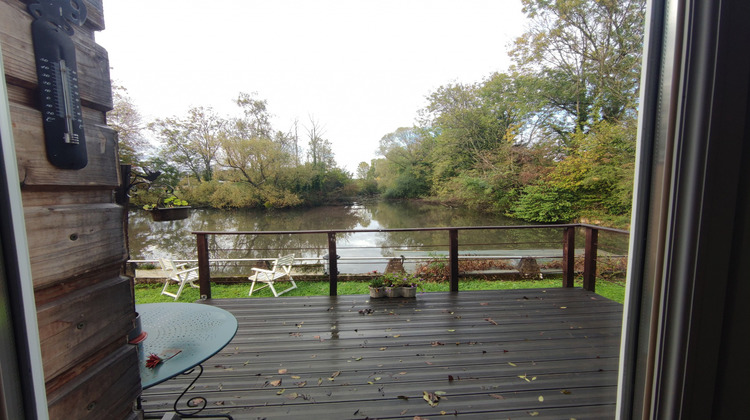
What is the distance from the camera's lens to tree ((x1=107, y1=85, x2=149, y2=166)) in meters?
6.02

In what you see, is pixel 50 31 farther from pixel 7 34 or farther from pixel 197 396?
pixel 197 396

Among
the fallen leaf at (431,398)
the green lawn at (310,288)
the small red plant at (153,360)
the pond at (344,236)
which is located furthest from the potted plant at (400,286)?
the small red plant at (153,360)

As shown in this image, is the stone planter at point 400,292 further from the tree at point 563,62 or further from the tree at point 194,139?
the tree at point 194,139

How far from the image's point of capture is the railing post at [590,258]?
313 centimetres

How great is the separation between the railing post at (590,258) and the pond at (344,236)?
0.42 meters

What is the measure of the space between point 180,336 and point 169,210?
908 mm

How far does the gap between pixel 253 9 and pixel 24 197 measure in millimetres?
2904

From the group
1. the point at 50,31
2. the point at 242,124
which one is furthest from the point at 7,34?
the point at 242,124

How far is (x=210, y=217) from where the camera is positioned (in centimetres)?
975

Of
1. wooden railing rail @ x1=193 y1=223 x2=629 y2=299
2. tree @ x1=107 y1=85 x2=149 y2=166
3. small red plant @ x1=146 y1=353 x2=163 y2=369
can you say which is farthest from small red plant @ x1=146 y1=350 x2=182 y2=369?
tree @ x1=107 y1=85 x2=149 y2=166

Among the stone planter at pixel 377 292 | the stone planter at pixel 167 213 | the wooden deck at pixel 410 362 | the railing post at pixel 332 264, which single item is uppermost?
the stone planter at pixel 167 213

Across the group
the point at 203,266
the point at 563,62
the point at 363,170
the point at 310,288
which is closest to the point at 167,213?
the point at 203,266

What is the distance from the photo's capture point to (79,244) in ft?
1.98

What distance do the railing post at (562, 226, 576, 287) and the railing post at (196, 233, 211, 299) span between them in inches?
177
